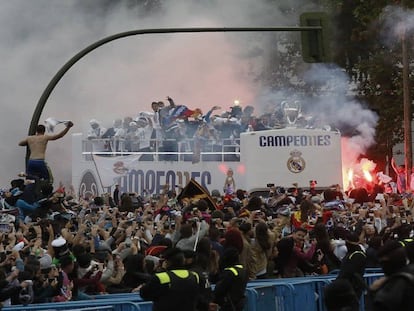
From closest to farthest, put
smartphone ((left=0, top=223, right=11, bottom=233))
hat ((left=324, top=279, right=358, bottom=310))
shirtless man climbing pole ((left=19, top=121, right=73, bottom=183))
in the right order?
hat ((left=324, top=279, right=358, bottom=310))
smartphone ((left=0, top=223, right=11, bottom=233))
shirtless man climbing pole ((left=19, top=121, right=73, bottom=183))

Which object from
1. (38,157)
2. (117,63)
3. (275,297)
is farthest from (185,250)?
(117,63)

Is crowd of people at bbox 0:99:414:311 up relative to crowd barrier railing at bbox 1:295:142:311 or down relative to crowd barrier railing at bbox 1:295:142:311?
up

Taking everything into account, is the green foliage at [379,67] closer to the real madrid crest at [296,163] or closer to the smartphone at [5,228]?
the real madrid crest at [296,163]

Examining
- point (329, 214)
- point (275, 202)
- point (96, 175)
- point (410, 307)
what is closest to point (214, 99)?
point (96, 175)

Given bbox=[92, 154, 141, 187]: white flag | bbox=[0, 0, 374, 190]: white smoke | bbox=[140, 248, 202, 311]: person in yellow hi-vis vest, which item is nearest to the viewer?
bbox=[140, 248, 202, 311]: person in yellow hi-vis vest

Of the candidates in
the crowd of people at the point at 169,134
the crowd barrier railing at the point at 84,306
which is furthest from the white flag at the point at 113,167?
the crowd barrier railing at the point at 84,306

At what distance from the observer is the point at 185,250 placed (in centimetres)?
823

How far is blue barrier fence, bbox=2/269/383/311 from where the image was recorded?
8.05 m

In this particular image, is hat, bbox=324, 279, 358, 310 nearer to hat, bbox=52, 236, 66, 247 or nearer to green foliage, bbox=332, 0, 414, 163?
hat, bbox=52, 236, 66, 247

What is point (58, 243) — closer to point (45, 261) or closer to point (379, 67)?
point (45, 261)

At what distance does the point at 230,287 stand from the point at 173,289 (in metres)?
1.04

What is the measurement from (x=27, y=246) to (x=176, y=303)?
293 centimetres

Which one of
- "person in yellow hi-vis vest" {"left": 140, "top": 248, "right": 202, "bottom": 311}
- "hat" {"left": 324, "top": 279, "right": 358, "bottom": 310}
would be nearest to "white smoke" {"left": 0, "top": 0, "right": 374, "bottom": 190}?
"person in yellow hi-vis vest" {"left": 140, "top": 248, "right": 202, "bottom": 311}

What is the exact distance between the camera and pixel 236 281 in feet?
27.5
